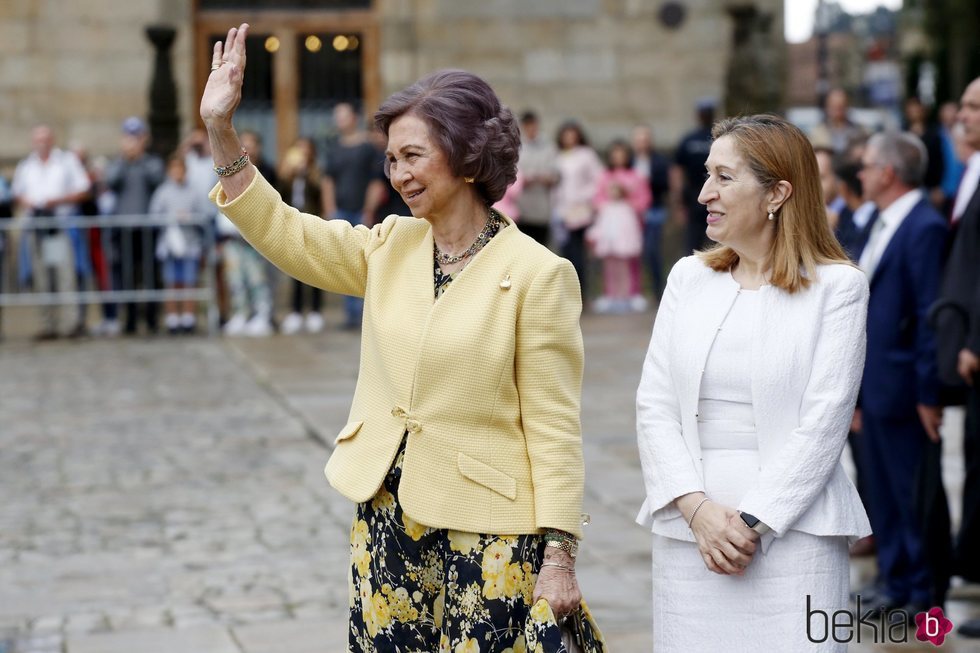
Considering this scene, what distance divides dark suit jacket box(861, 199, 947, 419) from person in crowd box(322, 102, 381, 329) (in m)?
9.67

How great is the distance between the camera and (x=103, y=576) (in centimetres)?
704

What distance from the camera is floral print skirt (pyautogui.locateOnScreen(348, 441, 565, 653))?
3.61 metres

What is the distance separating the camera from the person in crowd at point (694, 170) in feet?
55.2

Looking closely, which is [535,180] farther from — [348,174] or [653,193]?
[348,174]

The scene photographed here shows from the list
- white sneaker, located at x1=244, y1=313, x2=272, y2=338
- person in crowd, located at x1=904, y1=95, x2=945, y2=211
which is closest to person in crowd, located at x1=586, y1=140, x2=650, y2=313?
person in crowd, located at x1=904, y1=95, x2=945, y2=211

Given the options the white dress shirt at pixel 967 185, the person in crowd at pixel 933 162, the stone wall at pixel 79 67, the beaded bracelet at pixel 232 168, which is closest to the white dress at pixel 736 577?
the beaded bracelet at pixel 232 168

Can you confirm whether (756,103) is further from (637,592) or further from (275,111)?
(637,592)

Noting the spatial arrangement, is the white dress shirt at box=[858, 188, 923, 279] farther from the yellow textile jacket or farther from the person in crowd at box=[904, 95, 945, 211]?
the person in crowd at box=[904, 95, 945, 211]

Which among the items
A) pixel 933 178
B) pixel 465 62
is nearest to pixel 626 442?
pixel 933 178

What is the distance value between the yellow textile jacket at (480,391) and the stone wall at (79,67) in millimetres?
16290

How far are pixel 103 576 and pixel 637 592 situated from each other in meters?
2.38

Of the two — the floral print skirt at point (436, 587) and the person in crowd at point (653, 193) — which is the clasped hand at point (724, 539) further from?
the person in crowd at point (653, 193)

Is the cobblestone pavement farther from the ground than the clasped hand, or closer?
closer

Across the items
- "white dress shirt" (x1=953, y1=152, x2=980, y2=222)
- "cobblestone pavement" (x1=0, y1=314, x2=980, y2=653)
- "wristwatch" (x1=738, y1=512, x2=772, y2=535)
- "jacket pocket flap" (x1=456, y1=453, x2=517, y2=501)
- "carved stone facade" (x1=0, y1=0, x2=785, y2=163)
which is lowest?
"cobblestone pavement" (x1=0, y1=314, x2=980, y2=653)
